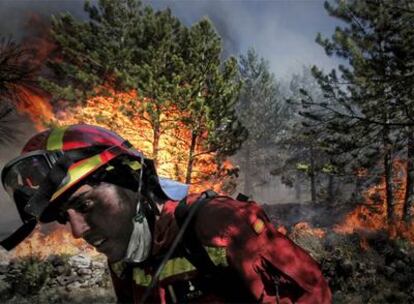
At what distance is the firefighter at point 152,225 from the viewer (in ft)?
4.90

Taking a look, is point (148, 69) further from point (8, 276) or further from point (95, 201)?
point (95, 201)

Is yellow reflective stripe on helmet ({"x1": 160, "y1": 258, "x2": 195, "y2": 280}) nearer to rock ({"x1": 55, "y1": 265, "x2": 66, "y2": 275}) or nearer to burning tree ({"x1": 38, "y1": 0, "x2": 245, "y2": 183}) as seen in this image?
rock ({"x1": 55, "y1": 265, "x2": 66, "y2": 275})

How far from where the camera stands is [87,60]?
22.5m

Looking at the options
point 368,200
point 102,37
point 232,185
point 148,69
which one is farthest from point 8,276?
point 368,200

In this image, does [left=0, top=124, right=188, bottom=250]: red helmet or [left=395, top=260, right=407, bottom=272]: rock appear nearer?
[left=0, top=124, right=188, bottom=250]: red helmet

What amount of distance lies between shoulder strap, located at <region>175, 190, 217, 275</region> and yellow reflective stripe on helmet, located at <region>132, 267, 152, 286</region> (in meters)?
0.29

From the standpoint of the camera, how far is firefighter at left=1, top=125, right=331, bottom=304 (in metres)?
1.49

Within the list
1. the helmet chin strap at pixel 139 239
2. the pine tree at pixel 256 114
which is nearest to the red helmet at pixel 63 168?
the helmet chin strap at pixel 139 239

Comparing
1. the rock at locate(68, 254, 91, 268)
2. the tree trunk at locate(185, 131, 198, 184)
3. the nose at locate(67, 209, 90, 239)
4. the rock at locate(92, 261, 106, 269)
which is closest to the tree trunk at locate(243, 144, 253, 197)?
the tree trunk at locate(185, 131, 198, 184)

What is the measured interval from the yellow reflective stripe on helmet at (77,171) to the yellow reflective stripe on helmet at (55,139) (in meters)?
0.15

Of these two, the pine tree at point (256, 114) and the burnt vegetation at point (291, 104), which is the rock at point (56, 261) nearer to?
the burnt vegetation at point (291, 104)

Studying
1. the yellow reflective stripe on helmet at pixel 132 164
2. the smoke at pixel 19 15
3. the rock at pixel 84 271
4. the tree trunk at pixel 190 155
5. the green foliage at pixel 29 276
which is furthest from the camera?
the smoke at pixel 19 15

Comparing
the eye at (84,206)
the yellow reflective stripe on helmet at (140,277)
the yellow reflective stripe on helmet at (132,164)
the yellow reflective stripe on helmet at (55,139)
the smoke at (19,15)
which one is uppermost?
the smoke at (19,15)

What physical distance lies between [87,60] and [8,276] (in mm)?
12839
